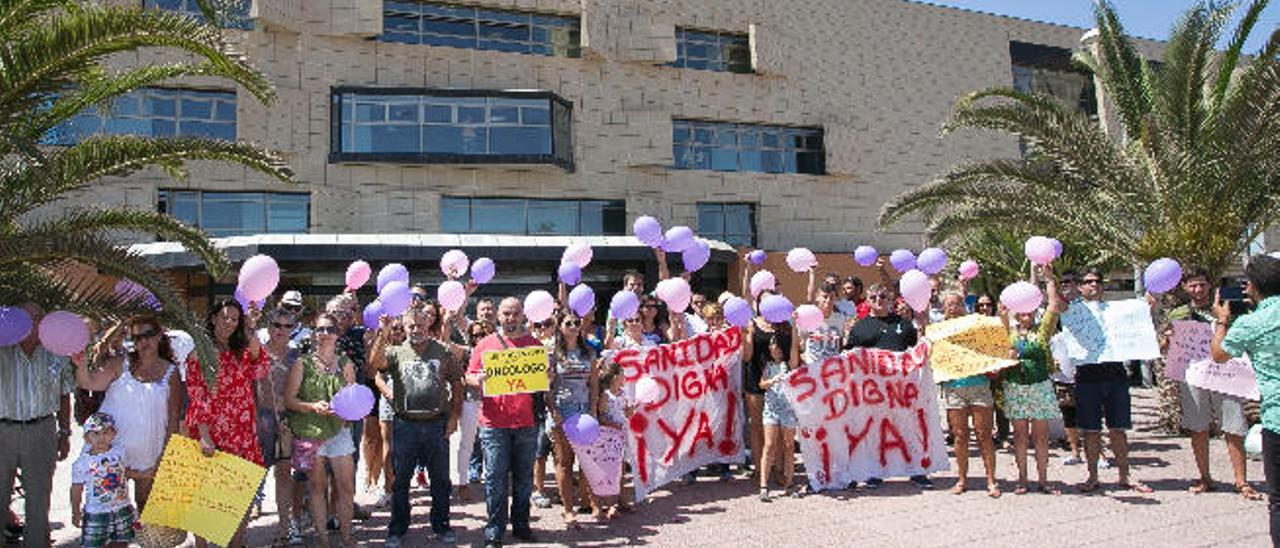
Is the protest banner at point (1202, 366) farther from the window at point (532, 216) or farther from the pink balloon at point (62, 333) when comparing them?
the window at point (532, 216)

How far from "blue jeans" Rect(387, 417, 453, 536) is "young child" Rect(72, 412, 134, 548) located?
1.50 metres

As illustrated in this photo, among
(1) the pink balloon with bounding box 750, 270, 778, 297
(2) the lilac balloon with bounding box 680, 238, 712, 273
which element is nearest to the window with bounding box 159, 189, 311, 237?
(2) the lilac balloon with bounding box 680, 238, 712, 273

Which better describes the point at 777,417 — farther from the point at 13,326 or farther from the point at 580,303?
the point at 13,326

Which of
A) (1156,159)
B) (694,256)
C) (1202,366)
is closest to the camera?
(1202,366)

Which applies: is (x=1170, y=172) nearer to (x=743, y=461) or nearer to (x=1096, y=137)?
(x=1096, y=137)

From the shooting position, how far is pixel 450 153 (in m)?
22.7

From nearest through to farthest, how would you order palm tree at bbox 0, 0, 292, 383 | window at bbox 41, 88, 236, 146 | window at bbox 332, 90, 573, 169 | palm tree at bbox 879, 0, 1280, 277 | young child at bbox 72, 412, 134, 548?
young child at bbox 72, 412, 134, 548
palm tree at bbox 0, 0, 292, 383
palm tree at bbox 879, 0, 1280, 277
window at bbox 41, 88, 236, 146
window at bbox 332, 90, 573, 169

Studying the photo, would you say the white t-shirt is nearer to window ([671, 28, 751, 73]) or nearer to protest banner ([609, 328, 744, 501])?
protest banner ([609, 328, 744, 501])

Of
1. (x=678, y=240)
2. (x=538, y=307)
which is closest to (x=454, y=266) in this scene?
(x=678, y=240)

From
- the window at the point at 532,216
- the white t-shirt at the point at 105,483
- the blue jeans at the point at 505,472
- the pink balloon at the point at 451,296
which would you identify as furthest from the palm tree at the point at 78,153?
the window at the point at 532,216

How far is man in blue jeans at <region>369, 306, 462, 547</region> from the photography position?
17.8ft

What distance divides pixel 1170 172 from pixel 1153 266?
293cm

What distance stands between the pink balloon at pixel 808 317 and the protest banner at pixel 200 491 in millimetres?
4134

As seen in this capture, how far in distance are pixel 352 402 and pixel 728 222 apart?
22040 millimetres
